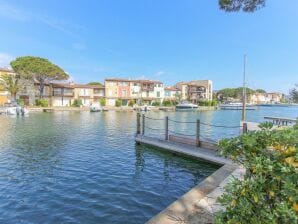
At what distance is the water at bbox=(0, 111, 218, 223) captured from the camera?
7324mm

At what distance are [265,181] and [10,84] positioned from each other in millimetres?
62329

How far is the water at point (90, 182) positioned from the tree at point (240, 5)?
7282 millimetres

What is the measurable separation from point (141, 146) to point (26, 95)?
5493 cm

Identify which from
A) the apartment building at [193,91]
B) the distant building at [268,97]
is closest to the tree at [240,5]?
the apartment building at [193,91]

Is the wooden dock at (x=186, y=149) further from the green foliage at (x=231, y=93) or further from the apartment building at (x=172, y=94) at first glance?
the green foliage at (x=231, y=93)

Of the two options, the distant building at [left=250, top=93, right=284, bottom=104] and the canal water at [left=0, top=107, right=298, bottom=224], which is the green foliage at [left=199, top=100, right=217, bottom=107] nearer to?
the canal water at [left=0, top=107, right=298, bottom=224]

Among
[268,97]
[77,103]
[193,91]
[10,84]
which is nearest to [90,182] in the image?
[10,84]

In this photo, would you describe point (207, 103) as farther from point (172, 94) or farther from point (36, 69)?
point (36, 69)

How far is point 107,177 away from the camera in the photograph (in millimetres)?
10562

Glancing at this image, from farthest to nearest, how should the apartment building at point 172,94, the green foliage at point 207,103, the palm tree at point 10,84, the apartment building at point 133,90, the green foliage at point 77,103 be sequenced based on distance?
the apartment building at point 172,94 < the green foliage at point 207,103 < the apartment building at point 133,90 < the green foliage at point 77,103 < the palm tree at point 10,84

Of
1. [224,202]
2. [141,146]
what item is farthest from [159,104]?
[224,202]

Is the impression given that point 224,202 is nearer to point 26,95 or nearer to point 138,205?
point 138,205

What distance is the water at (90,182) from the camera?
7.32 metres

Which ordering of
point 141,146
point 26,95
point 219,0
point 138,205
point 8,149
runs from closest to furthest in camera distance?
point 138,205 < point 219,0 < point 8,149 < point 141,146 < point 26,95
